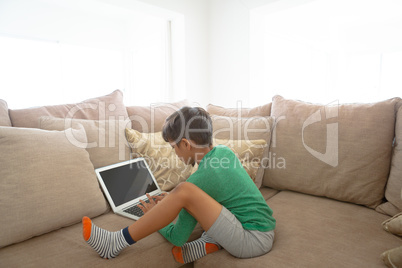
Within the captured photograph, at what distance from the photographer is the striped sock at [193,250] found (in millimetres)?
1070

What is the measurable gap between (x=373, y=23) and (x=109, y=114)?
5.05m

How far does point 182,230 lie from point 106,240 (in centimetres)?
29

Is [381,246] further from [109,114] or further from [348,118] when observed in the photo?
[109,114]

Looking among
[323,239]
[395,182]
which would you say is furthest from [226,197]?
[395,182]

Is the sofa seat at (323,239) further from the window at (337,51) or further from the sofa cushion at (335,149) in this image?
the window at (337,51)

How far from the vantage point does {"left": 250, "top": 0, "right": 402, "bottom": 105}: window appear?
3.74 metres

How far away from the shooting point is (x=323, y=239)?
109cm

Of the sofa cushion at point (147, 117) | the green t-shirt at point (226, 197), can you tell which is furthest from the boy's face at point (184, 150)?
the sofa cushion at point (147, 117)

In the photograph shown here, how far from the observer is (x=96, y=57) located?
559 centimetres

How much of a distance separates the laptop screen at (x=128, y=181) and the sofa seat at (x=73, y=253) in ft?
0.78

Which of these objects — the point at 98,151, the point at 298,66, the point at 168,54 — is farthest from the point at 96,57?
the point at 98,151

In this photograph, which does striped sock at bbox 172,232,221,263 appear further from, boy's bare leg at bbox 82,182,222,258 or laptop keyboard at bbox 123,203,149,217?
laptop keyboard at bbox 123,203,149,217

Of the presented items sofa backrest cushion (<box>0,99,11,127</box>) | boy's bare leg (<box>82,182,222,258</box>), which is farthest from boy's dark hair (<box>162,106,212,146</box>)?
sofa backrest cushion (<box>0,99,11,127</box>)

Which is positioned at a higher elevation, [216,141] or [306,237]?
[216,141]
